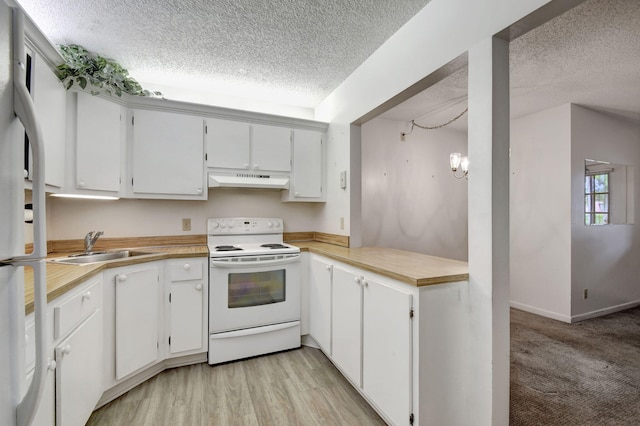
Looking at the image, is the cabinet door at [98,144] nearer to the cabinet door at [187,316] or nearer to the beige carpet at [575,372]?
the cabinet door at [187,316]

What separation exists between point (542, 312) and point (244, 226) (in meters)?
3.73

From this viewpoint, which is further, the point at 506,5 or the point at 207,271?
the point at 207,271

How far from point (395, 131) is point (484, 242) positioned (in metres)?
2.60

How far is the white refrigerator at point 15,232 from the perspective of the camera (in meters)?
0.60

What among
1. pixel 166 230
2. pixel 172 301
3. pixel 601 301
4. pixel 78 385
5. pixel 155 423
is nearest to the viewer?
pixel 78 385

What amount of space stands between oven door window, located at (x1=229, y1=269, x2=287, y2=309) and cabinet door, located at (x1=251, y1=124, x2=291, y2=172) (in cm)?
105

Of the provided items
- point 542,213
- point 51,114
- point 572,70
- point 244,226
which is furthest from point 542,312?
point 51,114

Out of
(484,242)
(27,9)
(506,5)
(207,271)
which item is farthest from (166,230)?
(506,5)

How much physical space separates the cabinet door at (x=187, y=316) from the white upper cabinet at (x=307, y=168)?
127 cm

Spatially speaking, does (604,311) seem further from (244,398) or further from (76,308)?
(76,308)

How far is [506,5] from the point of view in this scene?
131cm

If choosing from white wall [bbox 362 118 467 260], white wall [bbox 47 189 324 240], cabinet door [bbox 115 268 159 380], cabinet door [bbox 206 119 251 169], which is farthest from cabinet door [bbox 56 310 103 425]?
white wall [bbox 362 118 467 260]

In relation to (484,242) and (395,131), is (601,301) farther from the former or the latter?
(484,242)

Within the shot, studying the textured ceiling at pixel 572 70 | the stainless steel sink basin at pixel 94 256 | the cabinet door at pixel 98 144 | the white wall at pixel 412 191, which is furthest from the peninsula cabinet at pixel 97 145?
Answer: the textured ceiling at pixel 572 70
